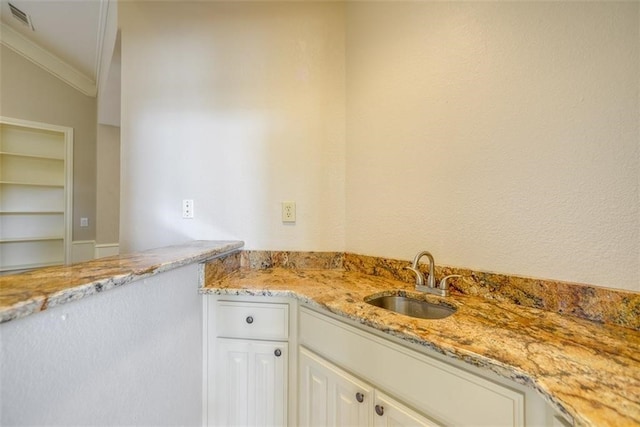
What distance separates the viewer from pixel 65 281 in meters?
0.57

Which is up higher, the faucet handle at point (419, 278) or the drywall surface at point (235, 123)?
the drywall surface at point (235, 123)

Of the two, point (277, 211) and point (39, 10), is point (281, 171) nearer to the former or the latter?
point (277, 211)

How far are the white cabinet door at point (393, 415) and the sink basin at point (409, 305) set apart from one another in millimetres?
329

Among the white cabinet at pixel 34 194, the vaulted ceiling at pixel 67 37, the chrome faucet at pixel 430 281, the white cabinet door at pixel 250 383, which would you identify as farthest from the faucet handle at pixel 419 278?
the white cabinet at pixel 34 194

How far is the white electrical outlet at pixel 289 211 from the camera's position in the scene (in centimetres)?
153

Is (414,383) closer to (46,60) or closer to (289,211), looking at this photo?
(289,211)

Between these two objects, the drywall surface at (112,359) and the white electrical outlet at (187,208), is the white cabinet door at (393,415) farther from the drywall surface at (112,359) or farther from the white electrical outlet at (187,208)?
the white electrical outlet at (187,208)

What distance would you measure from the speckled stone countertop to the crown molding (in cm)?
401

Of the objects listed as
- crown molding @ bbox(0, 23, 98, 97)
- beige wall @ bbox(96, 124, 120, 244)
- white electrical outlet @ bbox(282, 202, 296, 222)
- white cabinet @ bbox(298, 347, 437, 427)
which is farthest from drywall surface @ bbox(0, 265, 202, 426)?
crown molding @ bbox(0, 23, 98, 97)

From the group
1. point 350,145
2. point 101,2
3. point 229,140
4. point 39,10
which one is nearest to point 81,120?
point 39,10

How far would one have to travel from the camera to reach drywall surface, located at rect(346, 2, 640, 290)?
0.76 meters

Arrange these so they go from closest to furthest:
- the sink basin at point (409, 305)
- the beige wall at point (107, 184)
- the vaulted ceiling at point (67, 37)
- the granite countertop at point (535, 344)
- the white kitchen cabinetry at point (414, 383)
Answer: the granite countertop at point (535, 344) → the white kitchen cabinetry at point (414, 383) → the sink basin at point (409, 305) → the vaulted ceiling at point (67, 37) → the beige wall at point (107, 184)

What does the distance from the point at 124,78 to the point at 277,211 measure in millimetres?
1413

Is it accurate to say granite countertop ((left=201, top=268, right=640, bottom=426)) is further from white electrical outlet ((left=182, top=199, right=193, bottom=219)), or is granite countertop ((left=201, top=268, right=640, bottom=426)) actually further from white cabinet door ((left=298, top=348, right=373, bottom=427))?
white electrical outlet ((left=182, top=199, right=193, bottom=219))
